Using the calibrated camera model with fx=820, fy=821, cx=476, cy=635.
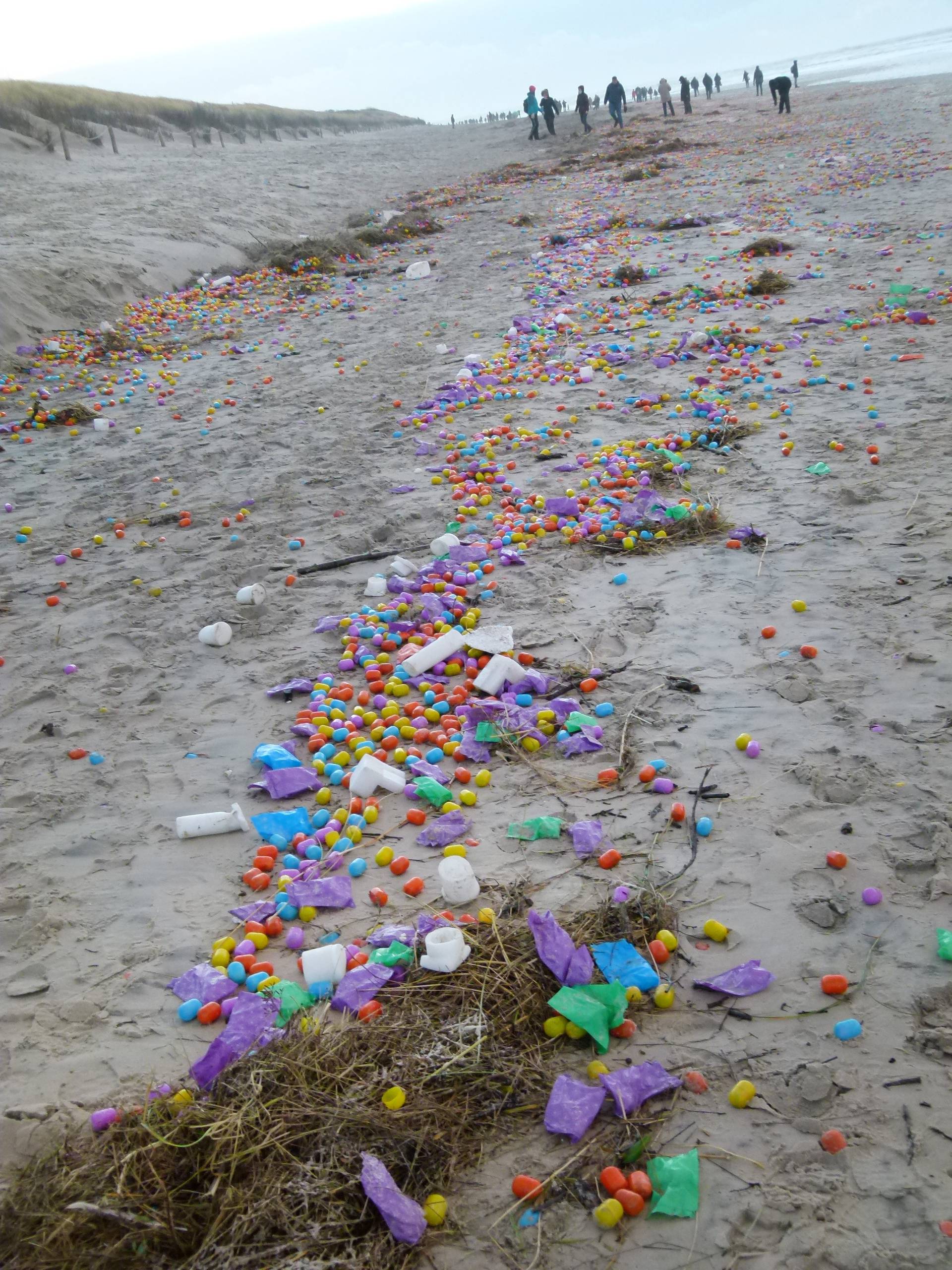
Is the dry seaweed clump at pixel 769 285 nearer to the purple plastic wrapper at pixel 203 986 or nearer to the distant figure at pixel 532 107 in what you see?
the purple plastic wrapper at pixel 203 986

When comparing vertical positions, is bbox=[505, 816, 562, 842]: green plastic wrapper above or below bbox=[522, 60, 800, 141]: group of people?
below

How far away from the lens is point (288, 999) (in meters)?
2.55

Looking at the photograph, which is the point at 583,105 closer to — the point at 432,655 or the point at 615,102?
the point at 615,102

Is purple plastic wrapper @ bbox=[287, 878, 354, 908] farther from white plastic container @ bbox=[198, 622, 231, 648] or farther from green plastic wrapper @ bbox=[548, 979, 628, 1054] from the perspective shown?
white plastic container @ bbox=[198, 622, 231, 648]

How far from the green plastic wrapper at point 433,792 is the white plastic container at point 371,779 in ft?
0.36

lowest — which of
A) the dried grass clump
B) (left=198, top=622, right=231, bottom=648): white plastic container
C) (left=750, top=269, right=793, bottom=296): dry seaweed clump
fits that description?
(left=198, top=622, right=231, bottom=648): white plastic container

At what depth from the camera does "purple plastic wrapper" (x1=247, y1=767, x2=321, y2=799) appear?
351 cm

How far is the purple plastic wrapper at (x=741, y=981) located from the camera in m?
2.38

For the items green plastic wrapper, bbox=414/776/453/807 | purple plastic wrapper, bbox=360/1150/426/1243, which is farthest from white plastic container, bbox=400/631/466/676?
purple plastic wrapper, bbox=360/1150/426/1243

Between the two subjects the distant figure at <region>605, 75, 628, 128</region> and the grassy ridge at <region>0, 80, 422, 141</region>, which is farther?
the distant figure at <region>605, 75, 628, 128</region>

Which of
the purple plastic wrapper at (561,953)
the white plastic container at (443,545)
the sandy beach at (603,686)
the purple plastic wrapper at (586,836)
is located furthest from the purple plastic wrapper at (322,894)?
the white plastic container at (443,545)

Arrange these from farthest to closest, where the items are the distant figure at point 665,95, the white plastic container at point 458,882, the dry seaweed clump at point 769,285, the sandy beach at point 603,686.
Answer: the distant figure at point 665,95 → the dry seaweed clump at point 769,285 → the white plastic container at point 458,882 → the sandy beach at point 603,686

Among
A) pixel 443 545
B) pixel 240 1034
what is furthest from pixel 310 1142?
→ pixel 443 545

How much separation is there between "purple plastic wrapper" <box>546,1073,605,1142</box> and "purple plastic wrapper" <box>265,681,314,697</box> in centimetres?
246
